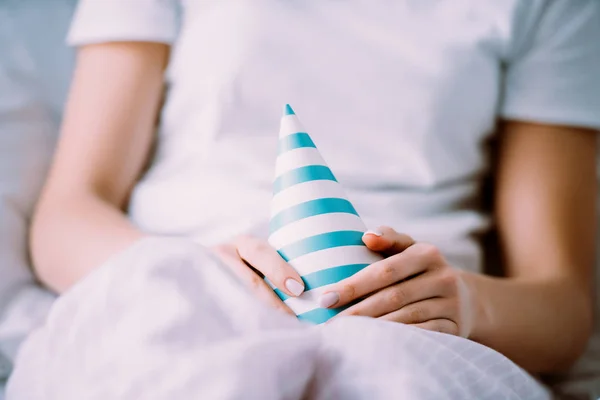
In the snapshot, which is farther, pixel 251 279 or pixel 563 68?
pixel 563 68

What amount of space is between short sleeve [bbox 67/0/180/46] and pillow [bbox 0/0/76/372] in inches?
4.0

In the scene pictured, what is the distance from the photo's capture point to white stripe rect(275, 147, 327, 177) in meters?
0.41

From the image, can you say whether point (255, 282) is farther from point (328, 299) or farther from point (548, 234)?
point (548, 234)

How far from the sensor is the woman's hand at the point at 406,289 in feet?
1.25

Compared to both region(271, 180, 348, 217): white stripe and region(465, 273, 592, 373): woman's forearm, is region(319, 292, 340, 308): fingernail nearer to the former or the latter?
region(271, 180, 348, 217): white stripe

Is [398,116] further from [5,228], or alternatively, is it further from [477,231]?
[5,228]

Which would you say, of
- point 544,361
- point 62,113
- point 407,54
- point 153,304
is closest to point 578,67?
point 407,54

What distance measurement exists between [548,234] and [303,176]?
1.29ft

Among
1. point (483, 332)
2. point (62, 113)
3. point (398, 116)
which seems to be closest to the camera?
point (483, 332)

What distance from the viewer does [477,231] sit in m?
0.70

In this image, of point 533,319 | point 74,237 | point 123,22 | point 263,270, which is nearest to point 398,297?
point 263,270

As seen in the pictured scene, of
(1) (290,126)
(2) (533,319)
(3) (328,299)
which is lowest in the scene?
(2) (533,319)

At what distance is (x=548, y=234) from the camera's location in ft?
2.14

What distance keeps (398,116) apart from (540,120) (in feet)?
0.64
